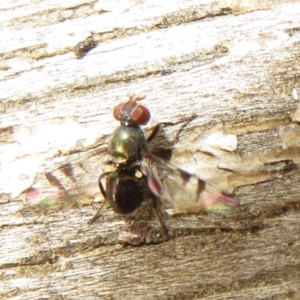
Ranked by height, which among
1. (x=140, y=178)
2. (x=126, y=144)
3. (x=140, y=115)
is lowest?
(x=140, y=178)

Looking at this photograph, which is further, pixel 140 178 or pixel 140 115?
pixel 140 178

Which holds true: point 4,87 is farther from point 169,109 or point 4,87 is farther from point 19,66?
point 169,109

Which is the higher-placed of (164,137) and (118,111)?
(118,111)

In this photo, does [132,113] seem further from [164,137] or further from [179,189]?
[179,189]

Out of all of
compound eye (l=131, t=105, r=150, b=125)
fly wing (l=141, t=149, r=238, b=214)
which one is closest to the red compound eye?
compound eye (l=131, t=105, r=150, b=125)

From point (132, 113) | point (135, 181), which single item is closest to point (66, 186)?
point (135, 181)

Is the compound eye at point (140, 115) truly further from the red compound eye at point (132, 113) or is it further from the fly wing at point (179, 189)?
the fly wing at point (179, 189)
